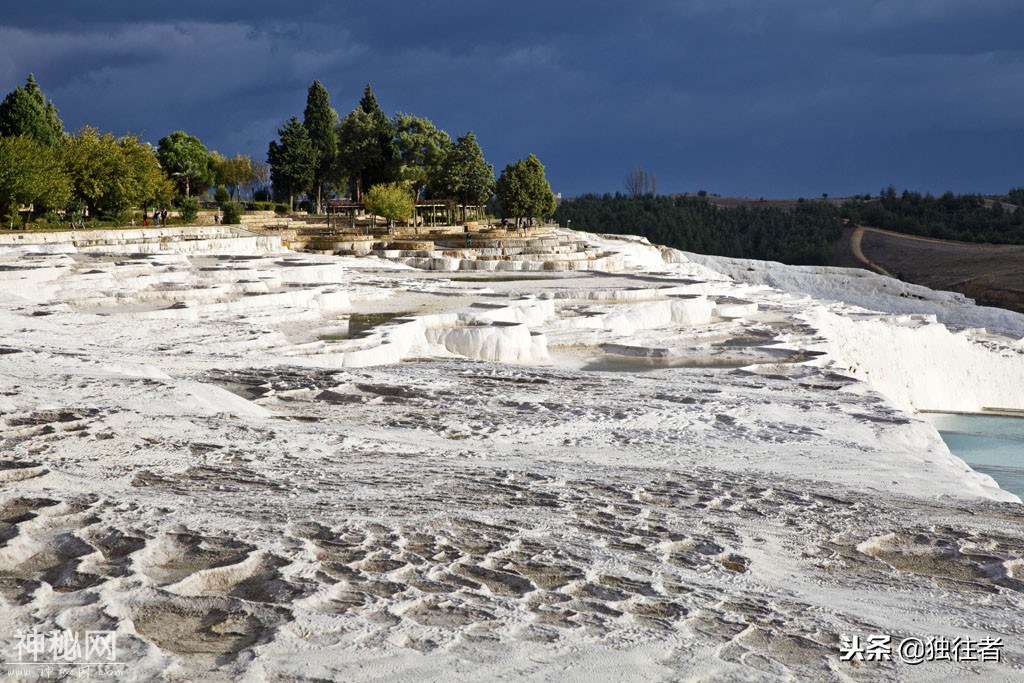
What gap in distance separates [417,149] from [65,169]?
1723 centimetres

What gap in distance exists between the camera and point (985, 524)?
5.11 metres

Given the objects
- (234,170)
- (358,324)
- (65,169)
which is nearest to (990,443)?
(358,324)

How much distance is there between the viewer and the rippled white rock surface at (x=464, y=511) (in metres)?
3.43

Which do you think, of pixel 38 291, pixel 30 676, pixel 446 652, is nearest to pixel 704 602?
pixel 446 652

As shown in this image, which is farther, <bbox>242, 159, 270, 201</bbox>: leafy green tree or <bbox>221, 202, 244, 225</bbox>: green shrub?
<bbox>242, 159, 270, 201</bbox>: leafy green tree

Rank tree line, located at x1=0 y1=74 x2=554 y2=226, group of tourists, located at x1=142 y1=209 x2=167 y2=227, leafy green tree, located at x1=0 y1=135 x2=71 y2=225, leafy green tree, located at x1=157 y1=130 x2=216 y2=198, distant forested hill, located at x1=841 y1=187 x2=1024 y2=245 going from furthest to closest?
1. distant forested hill, located at x1=841 y1=187 x2=1024 y2=245
2. leafy green tree, located at x1=157 y1=130 x2=216 y2=198
3. group of tourists, located at x1=142 y1=209 x2=167 y2=227
4. tree line, located at x1=0 y1=74 x2=554 y2=226
5. leafy green tree, located at x1=0 y1=135 x2=71 y2=225

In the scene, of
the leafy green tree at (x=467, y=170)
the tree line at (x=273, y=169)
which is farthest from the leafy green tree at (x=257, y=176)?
the leafy green tree at (x=467, y=170)

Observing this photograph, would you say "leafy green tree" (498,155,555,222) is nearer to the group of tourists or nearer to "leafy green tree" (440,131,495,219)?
"leafy green tree" (440,131,495,219)

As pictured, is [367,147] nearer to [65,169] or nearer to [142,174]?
[142,174]

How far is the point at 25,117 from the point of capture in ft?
108

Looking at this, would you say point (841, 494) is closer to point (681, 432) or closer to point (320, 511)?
point (681, 432)

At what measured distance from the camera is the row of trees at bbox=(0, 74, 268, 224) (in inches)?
957

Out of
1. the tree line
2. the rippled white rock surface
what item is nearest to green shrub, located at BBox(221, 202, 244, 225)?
the tree line

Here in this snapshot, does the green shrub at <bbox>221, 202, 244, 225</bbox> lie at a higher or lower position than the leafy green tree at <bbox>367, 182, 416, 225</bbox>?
lower
